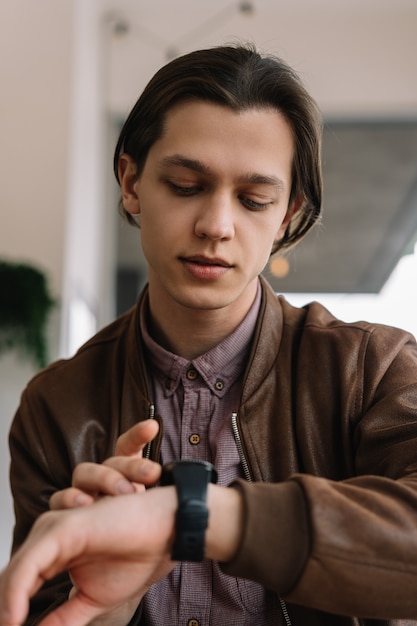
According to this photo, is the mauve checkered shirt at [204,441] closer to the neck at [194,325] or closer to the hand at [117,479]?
the neck at [194,325]

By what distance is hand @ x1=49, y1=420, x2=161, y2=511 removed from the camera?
0.98 meters

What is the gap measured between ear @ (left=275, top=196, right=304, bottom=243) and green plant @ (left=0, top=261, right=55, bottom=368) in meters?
1.92

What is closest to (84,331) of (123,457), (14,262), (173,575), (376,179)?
(14,262)

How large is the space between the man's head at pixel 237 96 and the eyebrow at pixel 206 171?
0.09m

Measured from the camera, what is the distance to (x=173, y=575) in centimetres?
134

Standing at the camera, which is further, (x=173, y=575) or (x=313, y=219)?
(x=313, y=219)

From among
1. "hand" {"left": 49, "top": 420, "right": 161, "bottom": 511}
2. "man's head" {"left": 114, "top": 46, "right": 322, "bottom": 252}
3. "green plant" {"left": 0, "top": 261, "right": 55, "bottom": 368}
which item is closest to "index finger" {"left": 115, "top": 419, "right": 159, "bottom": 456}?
"hand" {"left": 49, "top": 420, "right": 161, "bottom": 511}

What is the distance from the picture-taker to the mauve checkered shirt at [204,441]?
131 cm

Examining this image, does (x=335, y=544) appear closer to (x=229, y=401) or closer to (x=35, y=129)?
(x=229, y=401)

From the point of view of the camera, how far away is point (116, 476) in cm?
99

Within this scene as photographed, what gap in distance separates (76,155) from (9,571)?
3051 millimetres

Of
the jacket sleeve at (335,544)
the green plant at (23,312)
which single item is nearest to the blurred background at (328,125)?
the green plant at (23,312)

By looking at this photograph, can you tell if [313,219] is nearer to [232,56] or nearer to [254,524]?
[232,56]

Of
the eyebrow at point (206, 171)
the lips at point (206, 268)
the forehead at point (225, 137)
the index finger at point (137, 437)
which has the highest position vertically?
the forehead at point (225, 137)
